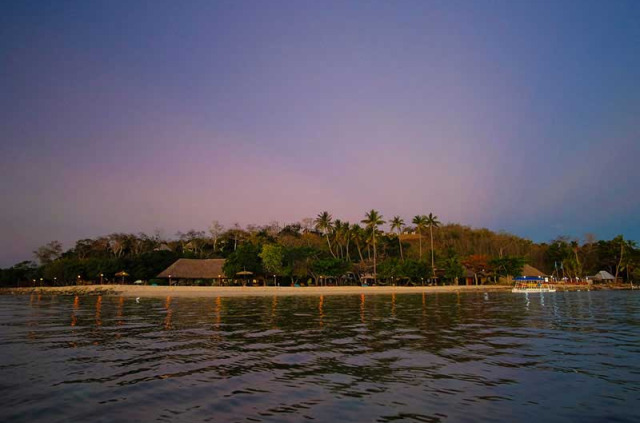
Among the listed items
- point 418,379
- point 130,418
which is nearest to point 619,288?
point 418,379

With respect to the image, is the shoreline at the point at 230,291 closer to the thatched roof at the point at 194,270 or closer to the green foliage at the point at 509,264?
the thatched roof at the point at 194,270

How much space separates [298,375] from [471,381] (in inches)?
168

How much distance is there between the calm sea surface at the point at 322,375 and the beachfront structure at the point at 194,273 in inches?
2297

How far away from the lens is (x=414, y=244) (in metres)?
112

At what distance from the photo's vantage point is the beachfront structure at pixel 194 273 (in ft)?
257

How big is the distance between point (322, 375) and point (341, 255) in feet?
288

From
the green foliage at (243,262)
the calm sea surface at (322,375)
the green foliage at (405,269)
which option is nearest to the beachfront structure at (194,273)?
the green foliage at (243,262)

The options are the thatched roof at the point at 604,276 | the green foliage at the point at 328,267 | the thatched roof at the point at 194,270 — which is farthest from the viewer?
the thatched roof at the point at 604,276

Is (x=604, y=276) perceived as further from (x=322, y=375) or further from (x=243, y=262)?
(x=322, y=375)

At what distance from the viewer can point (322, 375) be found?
11.5 metres

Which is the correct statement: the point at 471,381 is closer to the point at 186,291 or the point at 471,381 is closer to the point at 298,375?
the point at 298,375

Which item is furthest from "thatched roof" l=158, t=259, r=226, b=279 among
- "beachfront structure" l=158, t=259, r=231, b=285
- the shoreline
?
the shoreline

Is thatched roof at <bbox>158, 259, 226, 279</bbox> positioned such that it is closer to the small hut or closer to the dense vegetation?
the dense vegetation

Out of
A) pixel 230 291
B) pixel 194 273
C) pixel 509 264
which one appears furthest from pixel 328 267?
pixel 509 264
